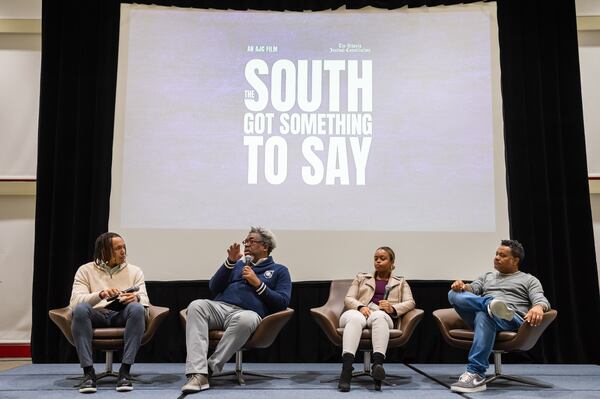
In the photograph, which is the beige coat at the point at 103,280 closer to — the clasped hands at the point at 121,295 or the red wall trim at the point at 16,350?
the clasped hands at the point at 121,295

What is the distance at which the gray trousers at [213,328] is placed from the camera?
3885 millimetres

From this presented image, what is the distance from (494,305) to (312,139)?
7.50ft

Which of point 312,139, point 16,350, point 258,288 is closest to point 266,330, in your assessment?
point 258,288

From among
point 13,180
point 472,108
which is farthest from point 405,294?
point 13,180

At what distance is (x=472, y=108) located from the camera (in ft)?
18.6

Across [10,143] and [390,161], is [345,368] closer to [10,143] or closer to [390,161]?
[390,161]

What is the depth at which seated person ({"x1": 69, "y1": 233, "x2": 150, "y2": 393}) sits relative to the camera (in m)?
3.89

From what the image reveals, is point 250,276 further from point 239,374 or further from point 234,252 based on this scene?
point 239,374

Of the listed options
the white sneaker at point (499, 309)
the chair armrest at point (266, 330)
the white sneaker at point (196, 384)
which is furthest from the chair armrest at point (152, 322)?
the white sneaker at point (499, 309)

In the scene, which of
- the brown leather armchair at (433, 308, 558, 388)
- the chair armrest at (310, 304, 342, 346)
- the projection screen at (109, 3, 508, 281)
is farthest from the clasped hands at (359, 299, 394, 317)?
the projection screen at (109, 3, 508, 281)

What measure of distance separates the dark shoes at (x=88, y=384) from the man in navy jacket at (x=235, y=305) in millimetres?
544

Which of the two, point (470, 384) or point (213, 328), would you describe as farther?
point (213, 328)

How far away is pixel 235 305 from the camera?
169 inches

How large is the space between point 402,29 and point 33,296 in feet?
13.0
